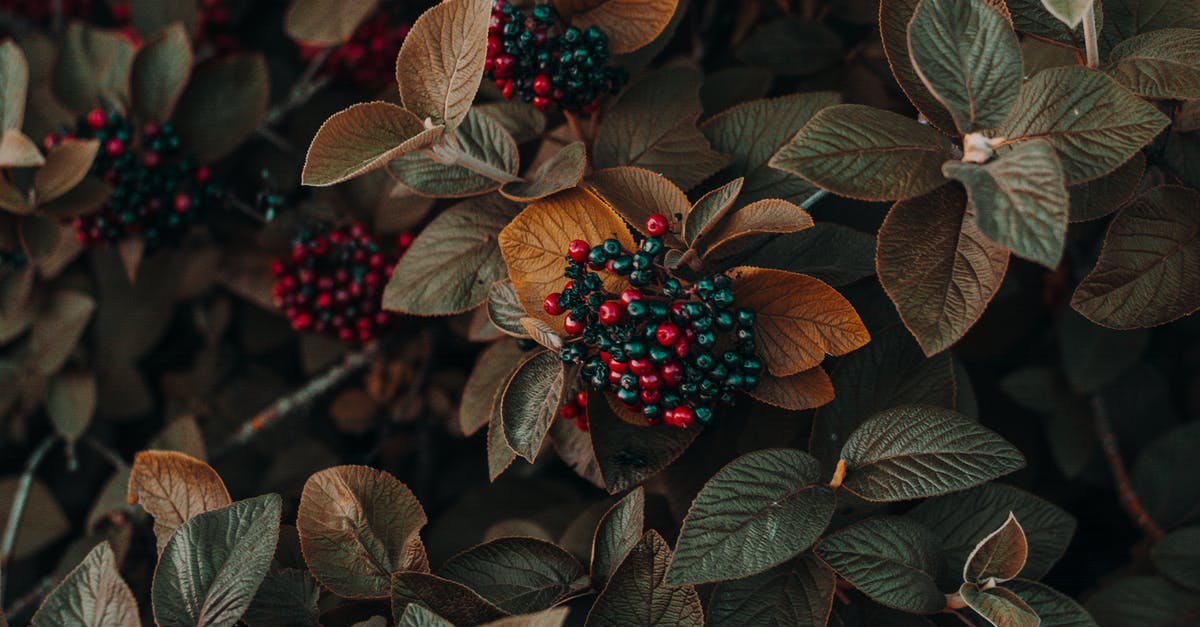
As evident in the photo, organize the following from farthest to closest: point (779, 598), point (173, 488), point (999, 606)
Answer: point (173, 488)
point (779, 598)
point (999, 606)

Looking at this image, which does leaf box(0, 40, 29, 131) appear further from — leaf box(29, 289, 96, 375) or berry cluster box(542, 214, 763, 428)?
berry cluster box(542, 214, 763, 428)

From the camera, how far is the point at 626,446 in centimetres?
115

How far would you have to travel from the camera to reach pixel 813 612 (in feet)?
3.34

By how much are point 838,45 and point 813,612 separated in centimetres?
101

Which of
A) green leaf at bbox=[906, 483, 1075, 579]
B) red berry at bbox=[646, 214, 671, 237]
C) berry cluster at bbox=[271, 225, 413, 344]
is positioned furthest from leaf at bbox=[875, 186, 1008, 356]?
berry cluster at bbox=[271, 225, 413, 344]

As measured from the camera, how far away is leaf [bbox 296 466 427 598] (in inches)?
42.6

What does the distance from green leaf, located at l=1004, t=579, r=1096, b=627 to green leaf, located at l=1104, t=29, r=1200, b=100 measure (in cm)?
58

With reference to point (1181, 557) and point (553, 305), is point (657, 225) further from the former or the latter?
point (1181, 557)

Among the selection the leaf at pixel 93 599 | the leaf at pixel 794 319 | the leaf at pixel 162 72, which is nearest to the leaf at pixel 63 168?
the leaf at pixel 162 72

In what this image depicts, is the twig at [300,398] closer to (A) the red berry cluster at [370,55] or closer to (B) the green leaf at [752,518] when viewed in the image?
(A) the red berry cluster at [370,55]

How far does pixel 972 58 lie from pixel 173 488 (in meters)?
1.08

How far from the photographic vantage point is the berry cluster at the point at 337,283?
1680mm

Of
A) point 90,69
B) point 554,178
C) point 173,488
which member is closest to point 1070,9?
point 554,178

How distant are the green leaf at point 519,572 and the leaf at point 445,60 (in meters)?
0.52
